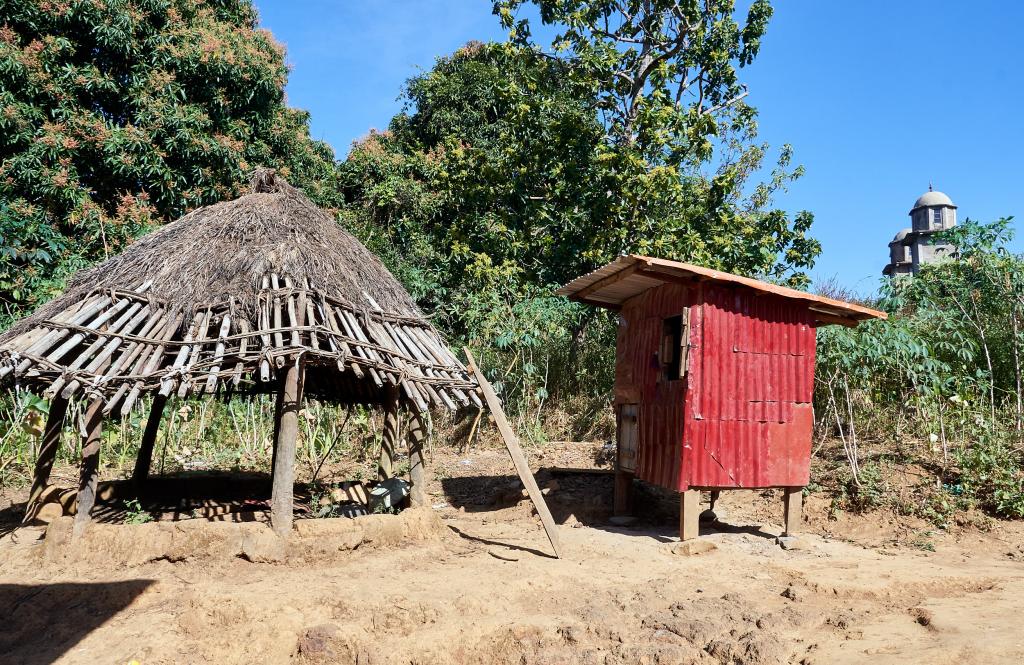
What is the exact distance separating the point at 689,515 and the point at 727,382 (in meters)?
1.38

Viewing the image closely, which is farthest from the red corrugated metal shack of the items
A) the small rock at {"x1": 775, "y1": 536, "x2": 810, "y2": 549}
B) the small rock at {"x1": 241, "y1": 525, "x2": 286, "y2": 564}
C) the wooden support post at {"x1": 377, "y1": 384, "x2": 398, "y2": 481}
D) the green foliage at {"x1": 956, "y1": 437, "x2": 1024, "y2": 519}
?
the small rock at {"x1": 241, "y1": 525, "x2": 286, "y2": 564}

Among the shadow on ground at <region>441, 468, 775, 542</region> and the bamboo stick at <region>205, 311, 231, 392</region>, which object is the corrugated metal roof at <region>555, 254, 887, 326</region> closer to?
the shadow on ground at <region>441, 468, 775, 542</region>

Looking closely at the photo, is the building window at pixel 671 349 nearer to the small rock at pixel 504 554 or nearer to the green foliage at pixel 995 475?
the small rock at pixel 504 554

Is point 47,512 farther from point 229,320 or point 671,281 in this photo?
point 671,281

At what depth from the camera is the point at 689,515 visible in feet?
23.9

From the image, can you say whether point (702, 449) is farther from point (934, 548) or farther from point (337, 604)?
point (337, 604)

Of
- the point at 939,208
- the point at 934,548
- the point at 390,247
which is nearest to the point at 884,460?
the point at 934,548

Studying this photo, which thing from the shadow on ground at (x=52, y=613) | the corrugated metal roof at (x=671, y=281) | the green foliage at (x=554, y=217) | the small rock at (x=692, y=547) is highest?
the green foliage at (x=554, y=217)

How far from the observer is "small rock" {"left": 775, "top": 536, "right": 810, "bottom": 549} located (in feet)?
23.6

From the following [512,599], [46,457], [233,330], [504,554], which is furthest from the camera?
[46,457]

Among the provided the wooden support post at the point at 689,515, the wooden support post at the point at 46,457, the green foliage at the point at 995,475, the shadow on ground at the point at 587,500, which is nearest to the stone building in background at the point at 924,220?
the green foliage at the point at 995,475

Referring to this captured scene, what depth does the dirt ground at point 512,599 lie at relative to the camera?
457 cm

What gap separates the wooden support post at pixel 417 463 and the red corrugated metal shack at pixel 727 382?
7.98ft

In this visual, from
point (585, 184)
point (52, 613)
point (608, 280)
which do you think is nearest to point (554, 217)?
point (585, 184)
